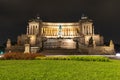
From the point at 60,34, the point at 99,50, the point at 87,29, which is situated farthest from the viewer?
the point at 60,34

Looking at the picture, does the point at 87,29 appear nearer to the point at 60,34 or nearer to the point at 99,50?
the point at 60,34

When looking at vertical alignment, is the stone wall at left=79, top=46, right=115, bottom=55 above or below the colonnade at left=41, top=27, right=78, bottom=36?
below

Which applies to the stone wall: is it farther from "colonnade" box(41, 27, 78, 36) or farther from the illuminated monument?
"colonnade" box(41, 27, 78, 36)

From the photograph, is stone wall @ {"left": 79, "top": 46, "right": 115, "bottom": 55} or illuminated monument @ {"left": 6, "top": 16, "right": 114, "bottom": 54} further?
illuminated monument @ {"left": 6, "top": 16, "right": 114, "bottom": 54}

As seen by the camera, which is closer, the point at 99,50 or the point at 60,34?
the point at 99,50

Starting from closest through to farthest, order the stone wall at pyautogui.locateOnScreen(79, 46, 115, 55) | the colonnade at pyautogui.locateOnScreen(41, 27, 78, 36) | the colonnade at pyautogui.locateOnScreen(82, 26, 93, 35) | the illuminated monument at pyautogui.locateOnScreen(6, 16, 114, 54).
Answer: the stone wall at pyautogui.locateOnScreen(79, 46, 115, 55) < the illuminated monument at pyautogui.locateOnScreen(6, 16, 114, 54) < the colonnade at pyautogui.locateOnScreen(82, 26, 93, 35) < the colonnade at pyautogui.locateOnScreen(41, 27, 78, 36)

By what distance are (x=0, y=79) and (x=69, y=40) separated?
2567 inches

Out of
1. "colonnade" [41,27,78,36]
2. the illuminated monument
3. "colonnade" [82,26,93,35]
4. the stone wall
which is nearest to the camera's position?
the stone wall

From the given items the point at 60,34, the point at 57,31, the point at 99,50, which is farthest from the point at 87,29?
the point at 99,50

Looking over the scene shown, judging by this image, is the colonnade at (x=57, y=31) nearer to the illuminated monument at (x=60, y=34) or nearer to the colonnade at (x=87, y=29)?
the illuminated monument at (x=60, y=34)

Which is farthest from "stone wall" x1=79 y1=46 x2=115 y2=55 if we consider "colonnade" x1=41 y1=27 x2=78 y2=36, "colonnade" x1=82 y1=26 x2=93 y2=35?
"colonnade" x1=41 y1=27 x2=78 y2=36

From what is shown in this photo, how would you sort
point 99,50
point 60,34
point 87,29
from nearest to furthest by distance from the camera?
point 99,50 < point 87,29 < point 60,34

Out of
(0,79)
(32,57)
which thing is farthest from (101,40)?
(0,79)

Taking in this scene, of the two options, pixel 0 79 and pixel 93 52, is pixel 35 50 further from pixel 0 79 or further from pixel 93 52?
pixel 0 79
